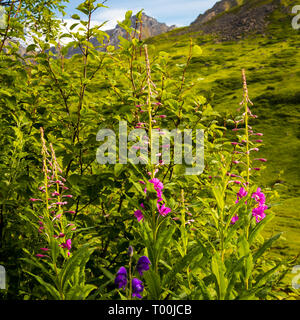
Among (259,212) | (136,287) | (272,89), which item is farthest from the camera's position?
(272,89)

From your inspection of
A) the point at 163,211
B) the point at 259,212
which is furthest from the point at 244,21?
the point at 163,211

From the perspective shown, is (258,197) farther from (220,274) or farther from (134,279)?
(134,279)

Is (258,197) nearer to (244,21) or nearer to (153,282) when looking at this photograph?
(153,282)

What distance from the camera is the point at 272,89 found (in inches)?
1917

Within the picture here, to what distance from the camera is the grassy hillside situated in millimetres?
15453

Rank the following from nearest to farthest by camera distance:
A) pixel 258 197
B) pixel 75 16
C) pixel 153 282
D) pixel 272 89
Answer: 1. pixel 153 282
2. pixel 258 197
3. pixel 75 16
4. pixel 272 89

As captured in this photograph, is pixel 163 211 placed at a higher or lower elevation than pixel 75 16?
lower

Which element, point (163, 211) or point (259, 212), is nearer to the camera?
point (163, 211)

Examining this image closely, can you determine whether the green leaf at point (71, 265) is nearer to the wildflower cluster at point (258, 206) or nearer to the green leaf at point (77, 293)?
the green leaf at point (77, 293)

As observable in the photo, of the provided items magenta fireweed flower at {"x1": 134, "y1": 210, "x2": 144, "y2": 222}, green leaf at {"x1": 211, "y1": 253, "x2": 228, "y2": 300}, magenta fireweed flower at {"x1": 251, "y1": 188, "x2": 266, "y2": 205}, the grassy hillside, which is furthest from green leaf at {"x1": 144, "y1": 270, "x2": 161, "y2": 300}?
magenta fireweed flower at {"x1": 251, "y1": 188, "x2": 266, "y2": 205}

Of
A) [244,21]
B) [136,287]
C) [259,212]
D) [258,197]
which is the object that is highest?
[244,21]

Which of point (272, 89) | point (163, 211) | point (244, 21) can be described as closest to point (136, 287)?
point (163, 211)

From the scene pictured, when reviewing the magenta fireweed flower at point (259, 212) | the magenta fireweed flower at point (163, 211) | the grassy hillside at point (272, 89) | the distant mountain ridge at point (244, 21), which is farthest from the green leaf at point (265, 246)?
the distant mountain ridge at point (244, 21)
